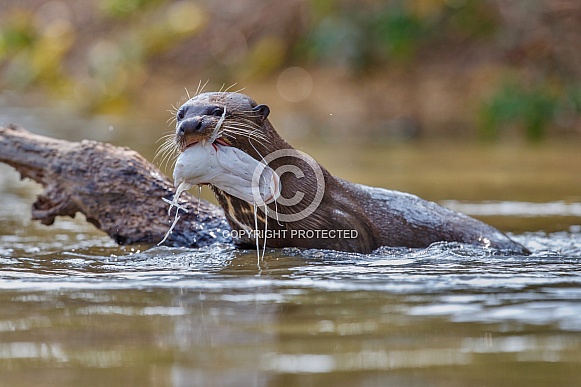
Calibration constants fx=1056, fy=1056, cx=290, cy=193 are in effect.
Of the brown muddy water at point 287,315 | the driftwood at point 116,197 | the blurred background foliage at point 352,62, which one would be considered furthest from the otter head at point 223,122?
the blurred background foliage at point 352,62

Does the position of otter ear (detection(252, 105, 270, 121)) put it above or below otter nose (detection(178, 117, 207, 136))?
above

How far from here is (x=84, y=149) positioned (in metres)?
5.23

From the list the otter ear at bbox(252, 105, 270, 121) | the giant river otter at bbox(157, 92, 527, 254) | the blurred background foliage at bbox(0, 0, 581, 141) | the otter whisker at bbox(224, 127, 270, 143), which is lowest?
the giant river otter at bbox(157, 92, 527, 254)

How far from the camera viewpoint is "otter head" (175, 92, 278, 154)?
13.8 feet

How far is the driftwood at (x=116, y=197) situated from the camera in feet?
16.7

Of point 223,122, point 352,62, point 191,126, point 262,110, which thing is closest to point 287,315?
point 191,126

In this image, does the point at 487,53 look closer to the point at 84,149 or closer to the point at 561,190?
the point at 561,190

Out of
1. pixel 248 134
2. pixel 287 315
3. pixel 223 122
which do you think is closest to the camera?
pixel 287 315

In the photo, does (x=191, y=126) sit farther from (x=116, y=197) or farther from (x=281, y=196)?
(x=116, y=197)

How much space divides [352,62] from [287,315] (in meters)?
12.0

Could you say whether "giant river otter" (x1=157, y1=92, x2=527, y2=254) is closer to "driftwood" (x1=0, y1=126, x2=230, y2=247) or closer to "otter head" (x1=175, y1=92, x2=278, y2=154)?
"otter head" (x1=175, y1=92, x2=278, y2=154)

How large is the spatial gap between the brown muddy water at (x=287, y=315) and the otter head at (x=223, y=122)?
0.49 metres

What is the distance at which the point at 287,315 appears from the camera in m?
3.13

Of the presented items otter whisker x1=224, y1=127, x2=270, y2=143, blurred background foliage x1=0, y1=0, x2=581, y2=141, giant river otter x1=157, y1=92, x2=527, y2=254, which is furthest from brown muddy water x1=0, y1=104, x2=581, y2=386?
blurred background foliage x1=0, y1=0, x2=581, y2=141
